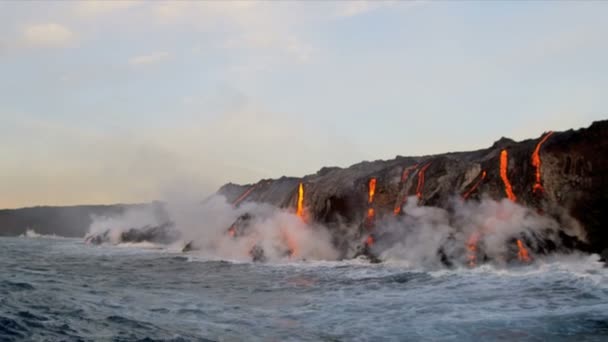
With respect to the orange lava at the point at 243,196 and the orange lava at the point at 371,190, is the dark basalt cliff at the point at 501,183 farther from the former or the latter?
the orange lava at the point at 243,196

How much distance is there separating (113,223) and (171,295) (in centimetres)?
6079

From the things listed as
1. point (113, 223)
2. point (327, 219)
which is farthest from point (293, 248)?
point (113, 223)

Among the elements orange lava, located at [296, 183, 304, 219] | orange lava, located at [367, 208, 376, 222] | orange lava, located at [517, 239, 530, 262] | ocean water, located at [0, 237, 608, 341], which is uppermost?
orange lava, located at [296, 183, 304, 219]

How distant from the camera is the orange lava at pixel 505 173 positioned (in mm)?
32688

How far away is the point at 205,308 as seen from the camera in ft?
62.8

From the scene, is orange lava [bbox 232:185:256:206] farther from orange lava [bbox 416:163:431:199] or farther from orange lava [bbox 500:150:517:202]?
orange lava [bbox 500:150:517:202]

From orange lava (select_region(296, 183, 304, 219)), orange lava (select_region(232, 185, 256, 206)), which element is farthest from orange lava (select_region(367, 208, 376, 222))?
orange lava (select_region(232, 185, 256, 206))

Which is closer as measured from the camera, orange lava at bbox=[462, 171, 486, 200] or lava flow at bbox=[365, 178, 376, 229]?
orange lava at bbox=[462, 171, 486, 200]

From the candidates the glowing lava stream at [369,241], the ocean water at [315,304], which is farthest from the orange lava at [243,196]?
the ocean water at [315,304]

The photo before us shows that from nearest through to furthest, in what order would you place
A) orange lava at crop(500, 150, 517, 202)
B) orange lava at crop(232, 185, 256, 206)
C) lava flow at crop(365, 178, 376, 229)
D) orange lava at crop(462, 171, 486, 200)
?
orange lava at crop(500, 150, 517, 202), orange lava at crop(462, 171, 486, 200), lava flow at crop(365, 178, 376, 229), orange lava at crop(232, 185, 256, 206)

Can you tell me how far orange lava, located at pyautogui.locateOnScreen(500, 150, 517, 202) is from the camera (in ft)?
107

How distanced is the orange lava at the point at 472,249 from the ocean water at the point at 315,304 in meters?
1.27

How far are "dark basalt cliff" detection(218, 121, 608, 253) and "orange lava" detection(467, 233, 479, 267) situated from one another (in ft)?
10.4

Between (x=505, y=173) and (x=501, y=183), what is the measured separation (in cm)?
67
